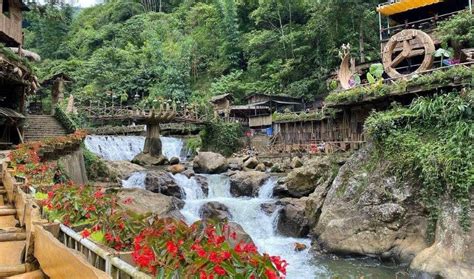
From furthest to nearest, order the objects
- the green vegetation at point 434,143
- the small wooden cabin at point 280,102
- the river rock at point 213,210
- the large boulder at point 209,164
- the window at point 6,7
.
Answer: the small wooden cabin at point 280,102
the large boulder at point 209,164
the window at point 6,7
the river rock at point 213,210
the green vegetation at point 434,143

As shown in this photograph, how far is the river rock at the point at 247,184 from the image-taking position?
2066 centimetres

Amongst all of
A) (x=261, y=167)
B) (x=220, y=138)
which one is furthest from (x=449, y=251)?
(x=220, y=138)

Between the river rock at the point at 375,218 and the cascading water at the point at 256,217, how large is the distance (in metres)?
1.12

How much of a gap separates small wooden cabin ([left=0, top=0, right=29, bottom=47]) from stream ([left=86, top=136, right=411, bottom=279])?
32.2 ft

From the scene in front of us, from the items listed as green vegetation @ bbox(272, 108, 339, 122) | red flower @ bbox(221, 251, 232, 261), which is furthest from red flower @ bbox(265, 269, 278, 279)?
green vegetation @ bbox(272, 108, 339, 122)

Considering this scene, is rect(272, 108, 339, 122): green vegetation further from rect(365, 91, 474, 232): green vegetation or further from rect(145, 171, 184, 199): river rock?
rect(145, 171, 184, 199): river rock

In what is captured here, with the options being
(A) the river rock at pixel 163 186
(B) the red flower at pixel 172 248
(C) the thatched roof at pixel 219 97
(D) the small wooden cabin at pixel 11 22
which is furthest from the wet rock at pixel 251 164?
(B) the red flower at pixel 172 248

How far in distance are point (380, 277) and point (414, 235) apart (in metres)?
1.83

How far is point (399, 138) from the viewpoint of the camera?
45.3 ft

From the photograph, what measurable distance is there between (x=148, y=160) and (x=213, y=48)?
1053 inches

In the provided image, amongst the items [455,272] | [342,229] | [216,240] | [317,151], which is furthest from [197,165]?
[216,240]

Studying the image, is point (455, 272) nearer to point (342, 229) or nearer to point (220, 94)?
point (342, 229)

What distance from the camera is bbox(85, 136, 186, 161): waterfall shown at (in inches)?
1217

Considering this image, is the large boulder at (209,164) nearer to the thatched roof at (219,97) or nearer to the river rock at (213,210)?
the river rock at (213,210)
